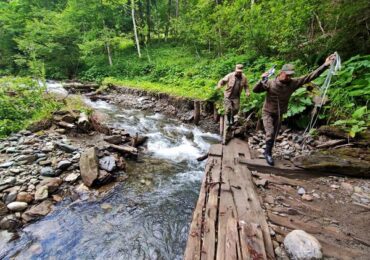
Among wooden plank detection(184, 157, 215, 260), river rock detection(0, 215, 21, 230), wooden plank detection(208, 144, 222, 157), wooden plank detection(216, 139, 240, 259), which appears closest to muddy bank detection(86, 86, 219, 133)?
wooden plank detection(208, 144, 222, 157)

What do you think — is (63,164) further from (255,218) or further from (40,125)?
(255,218)

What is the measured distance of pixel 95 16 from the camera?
23.2 meters

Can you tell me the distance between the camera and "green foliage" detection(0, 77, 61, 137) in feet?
21.4

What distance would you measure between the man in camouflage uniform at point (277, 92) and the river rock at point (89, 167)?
3.84m

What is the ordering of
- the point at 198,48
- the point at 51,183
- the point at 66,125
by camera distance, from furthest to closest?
the point at 198,48 < the point at 66,125 < the point at 51,183

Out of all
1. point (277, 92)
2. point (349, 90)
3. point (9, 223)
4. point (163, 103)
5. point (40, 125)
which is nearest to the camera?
point (9, 223)

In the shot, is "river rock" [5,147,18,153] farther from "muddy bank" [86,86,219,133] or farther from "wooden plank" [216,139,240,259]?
"muddy bank" [86,86,219,133]

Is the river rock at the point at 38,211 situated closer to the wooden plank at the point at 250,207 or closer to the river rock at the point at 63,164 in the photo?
the river rock at the point at 63,164

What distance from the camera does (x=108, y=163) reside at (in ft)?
17.1

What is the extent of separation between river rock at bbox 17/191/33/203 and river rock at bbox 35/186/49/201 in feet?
→ 0.32

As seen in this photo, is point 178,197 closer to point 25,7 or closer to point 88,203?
point 88,203

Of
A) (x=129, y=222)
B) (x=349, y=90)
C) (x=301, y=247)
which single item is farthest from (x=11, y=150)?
(x=349, y=90)

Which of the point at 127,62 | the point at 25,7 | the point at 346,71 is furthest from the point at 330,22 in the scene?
the point at 25,7

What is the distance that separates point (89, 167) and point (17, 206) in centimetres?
142
